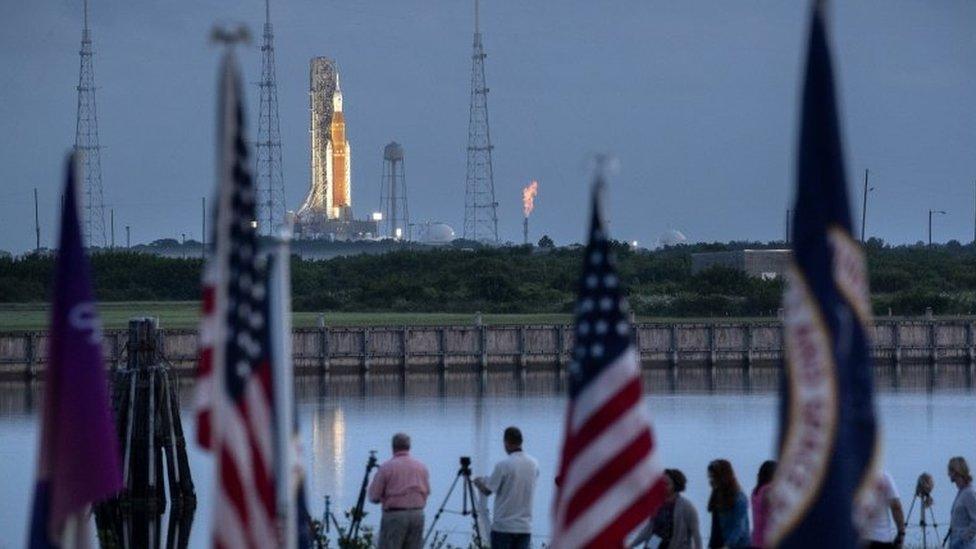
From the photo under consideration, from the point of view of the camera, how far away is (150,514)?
32.2 m

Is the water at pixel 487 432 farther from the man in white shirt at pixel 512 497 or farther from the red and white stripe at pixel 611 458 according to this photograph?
the red and white stripe at pixel 611 458

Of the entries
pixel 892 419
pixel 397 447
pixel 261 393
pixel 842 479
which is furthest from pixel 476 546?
pixel 892 419

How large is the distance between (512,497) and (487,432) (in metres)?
36.7

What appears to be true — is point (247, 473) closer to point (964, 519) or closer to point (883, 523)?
point (883, 523)

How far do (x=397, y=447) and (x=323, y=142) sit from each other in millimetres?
153337

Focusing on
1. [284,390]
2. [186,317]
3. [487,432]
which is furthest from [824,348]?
[186,317]

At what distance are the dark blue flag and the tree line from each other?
8238 centimetres

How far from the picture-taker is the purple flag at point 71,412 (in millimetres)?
10000

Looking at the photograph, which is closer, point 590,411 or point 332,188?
point 590,411

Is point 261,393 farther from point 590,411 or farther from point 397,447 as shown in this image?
point 397,447

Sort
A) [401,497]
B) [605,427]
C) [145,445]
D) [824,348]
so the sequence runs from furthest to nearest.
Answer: [145,445]
[401,497]
[605,427]
[824,348]

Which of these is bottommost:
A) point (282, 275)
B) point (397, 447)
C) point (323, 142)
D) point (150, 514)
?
point (150, 514)

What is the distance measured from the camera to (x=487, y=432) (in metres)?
52.9

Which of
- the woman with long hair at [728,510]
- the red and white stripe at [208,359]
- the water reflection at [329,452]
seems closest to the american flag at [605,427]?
the red and white stripe at [208,359]
